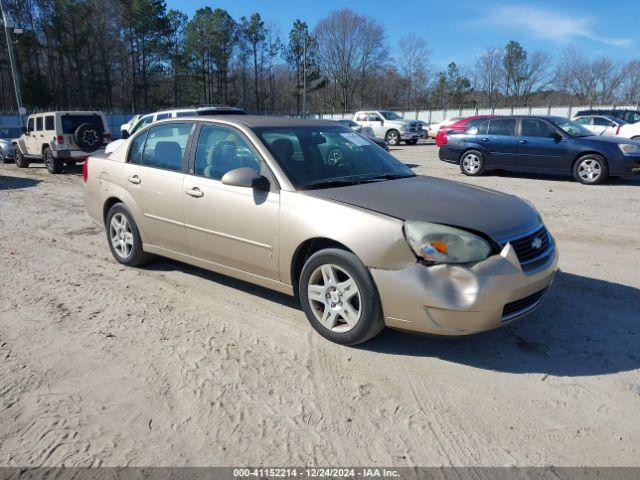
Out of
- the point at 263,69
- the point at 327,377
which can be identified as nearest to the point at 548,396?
the point at 327,377

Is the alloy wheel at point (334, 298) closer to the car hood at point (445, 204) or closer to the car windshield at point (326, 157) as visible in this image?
the car hood at point (445, 204)

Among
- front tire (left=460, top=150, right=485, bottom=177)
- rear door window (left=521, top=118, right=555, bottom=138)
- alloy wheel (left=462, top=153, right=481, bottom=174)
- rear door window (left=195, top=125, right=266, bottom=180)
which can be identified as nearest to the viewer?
rear door window (left=195, top=125, right=266, bottom=180)

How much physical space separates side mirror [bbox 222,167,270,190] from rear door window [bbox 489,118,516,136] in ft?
34.7

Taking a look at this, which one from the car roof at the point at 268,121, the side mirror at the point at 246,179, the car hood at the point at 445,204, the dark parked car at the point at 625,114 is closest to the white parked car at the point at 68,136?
the car roof at the point at 268,121

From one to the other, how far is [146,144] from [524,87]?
255 ft

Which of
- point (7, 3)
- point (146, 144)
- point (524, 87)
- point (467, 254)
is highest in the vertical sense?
point (7, 3)

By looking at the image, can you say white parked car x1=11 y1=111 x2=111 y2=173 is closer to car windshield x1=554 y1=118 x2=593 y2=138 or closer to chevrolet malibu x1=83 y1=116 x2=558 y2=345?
chevrolet malibu x1=83 y1=116 x2=558 y2=345

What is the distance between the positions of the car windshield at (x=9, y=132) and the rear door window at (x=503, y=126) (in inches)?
713

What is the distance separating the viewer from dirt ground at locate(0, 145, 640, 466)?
2549mm

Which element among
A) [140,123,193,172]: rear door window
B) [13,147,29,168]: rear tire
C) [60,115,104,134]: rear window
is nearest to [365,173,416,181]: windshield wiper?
[140,123,193,172]: rear door window

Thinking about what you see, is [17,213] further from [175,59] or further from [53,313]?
[175,59]

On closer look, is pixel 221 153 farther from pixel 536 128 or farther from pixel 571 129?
pixel 571 129

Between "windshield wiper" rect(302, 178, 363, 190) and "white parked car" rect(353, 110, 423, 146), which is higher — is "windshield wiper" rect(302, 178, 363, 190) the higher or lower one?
the lower one

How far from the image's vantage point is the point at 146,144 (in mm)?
5199
